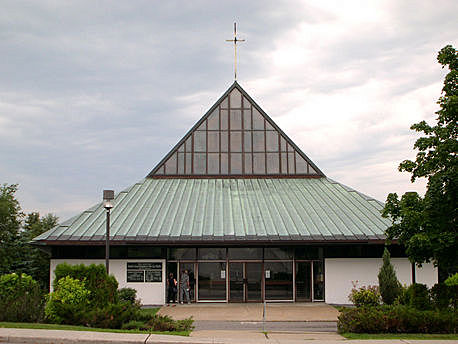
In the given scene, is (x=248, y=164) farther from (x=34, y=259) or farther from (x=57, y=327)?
(x=34, y=259)

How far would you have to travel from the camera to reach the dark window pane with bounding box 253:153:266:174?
114 ft

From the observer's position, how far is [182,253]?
87.5 ft

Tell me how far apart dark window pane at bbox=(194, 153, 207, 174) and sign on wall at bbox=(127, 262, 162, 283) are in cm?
998

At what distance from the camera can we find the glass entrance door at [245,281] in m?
26.7

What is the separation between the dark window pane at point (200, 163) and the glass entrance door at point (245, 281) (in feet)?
31.9

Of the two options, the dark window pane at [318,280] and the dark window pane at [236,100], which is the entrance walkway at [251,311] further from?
the dark window pane at [236,100]

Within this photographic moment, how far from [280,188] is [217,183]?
14.3 ft

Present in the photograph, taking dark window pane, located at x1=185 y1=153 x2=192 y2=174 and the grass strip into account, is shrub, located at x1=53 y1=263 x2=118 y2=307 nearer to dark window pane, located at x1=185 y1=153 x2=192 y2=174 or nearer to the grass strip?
the grass strip

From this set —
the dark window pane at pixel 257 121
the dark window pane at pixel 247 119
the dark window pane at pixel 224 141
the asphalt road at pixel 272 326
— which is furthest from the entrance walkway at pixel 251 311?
the dark window pane at pixel 247 119

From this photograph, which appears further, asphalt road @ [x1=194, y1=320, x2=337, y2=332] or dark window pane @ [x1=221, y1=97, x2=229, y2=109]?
dark window pane @ [x1=221, y1=97, x2=229, y2=109]

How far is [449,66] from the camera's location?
16.2 metres

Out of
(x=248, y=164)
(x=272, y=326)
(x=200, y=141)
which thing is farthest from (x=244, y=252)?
(x=200, y=141)

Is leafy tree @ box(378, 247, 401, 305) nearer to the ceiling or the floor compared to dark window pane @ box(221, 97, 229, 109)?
nearer to the floor

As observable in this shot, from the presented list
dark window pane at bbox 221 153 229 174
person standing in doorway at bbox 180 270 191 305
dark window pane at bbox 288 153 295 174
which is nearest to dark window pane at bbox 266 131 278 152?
dark window pane at bbox 288 153 295 174
